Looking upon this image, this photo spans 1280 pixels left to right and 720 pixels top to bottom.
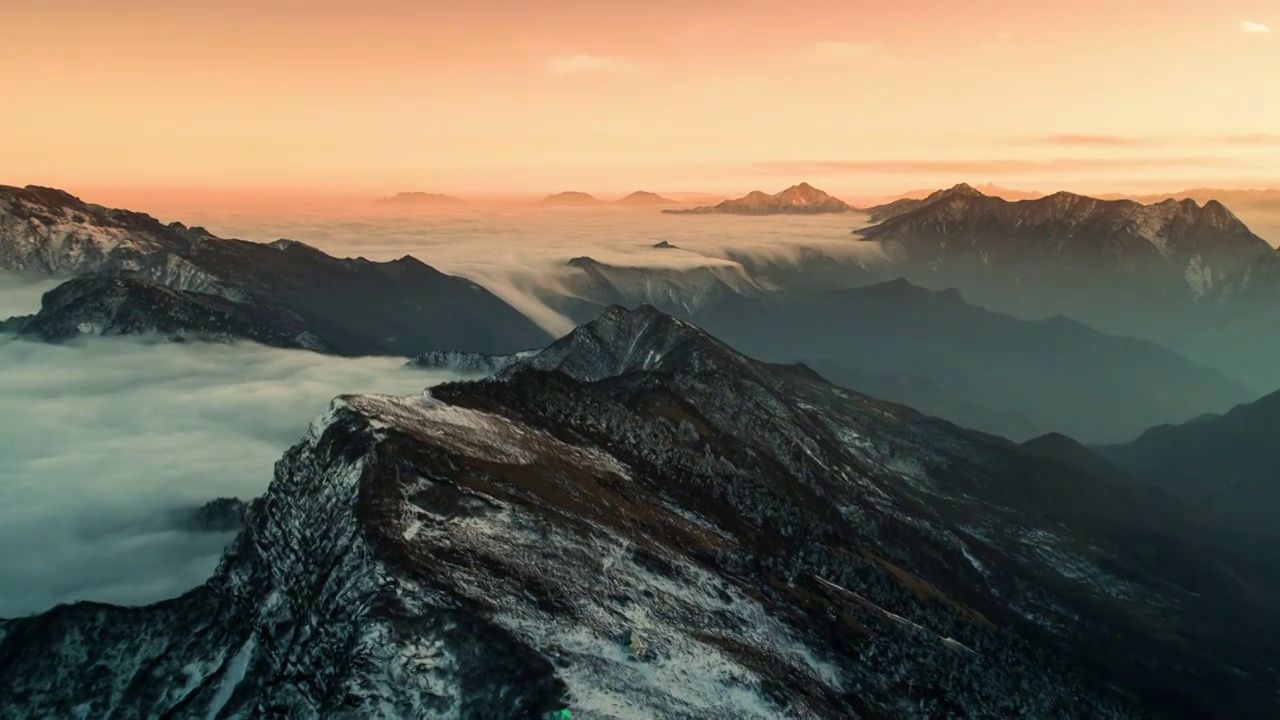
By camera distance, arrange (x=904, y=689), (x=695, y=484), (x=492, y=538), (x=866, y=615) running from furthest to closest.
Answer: (x=695, y=484) → (x=866, y=615) → (x=904, y=689) → (x=492, y=538)

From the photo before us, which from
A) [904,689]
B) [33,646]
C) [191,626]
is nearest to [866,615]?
[904,689]

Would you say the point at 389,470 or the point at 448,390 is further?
the point at 448,390

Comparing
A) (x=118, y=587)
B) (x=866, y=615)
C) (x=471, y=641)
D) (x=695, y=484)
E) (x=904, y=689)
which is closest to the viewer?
(x=471, y=641)

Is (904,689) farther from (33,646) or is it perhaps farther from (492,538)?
(33,646)

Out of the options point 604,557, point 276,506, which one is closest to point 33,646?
point 276,506

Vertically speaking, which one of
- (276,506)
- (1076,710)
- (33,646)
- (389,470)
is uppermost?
(389,470)

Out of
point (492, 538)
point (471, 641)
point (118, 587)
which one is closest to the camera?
point (471, 641)

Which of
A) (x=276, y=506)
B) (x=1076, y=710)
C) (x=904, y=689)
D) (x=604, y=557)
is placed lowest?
(x=1076, y=710)

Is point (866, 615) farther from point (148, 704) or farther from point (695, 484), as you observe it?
point (148, 704)

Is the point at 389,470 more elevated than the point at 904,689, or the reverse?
the point at 389,470
